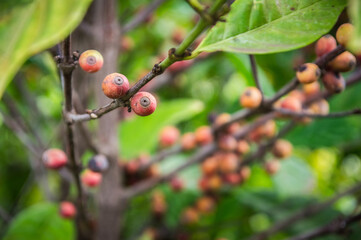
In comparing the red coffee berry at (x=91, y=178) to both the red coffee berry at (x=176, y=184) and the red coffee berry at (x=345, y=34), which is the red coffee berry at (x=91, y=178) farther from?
the red coffee berry at (x=345, y=34)

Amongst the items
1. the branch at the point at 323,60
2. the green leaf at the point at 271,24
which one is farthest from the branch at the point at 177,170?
the green leaf at the point at 271,24

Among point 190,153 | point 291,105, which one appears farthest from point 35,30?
point 190,153

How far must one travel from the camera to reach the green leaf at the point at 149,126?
3.36ft

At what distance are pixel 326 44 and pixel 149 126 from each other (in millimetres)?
645

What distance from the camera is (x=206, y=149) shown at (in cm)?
97

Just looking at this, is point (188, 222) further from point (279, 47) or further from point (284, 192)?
point (279, 47)

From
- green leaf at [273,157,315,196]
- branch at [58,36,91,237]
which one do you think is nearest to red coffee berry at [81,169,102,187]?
branch at [58,36,91,237]

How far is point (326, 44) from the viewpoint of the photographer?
53 cm

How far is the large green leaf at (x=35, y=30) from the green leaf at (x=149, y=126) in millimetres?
690

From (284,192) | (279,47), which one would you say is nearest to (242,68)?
(279,47)

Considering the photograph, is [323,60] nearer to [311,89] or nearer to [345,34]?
[345,34]

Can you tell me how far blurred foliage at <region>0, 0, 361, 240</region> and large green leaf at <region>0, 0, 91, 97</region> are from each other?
16 cm

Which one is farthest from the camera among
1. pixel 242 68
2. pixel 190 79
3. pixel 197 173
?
pixel 190 79

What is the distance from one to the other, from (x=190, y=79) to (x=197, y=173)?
0.68 m
